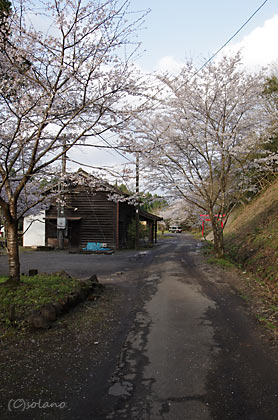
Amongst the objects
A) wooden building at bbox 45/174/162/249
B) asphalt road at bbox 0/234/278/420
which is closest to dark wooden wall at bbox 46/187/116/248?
wooden building at bbox 45/174/162/249

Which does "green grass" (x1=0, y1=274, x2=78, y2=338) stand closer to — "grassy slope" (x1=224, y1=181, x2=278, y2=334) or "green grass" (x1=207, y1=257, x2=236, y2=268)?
"grassy slope" (x1=224, y1=181, x2=278, y2=334)

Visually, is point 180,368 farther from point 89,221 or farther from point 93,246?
point 89,221

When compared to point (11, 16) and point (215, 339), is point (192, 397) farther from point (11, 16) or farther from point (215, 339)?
point (11, 16)

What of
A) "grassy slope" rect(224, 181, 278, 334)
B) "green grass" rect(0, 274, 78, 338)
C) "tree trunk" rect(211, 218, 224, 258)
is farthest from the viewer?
"tree trunk" rect(211, 218, 224, 258)

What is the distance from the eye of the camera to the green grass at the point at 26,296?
5.47m

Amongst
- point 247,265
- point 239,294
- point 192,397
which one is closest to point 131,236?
point 247,265

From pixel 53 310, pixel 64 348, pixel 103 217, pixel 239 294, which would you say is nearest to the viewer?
pixel 64 348

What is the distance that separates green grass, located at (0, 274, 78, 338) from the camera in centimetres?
547

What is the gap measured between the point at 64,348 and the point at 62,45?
5853mm

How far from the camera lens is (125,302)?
7.47 m

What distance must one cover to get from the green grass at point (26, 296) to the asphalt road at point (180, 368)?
1.48 meters

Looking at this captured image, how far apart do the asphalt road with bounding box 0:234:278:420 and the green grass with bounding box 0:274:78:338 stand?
1.48 m

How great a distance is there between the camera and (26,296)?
20.3 feet

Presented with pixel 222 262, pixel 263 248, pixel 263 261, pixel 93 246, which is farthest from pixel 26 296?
pixel 93 246
